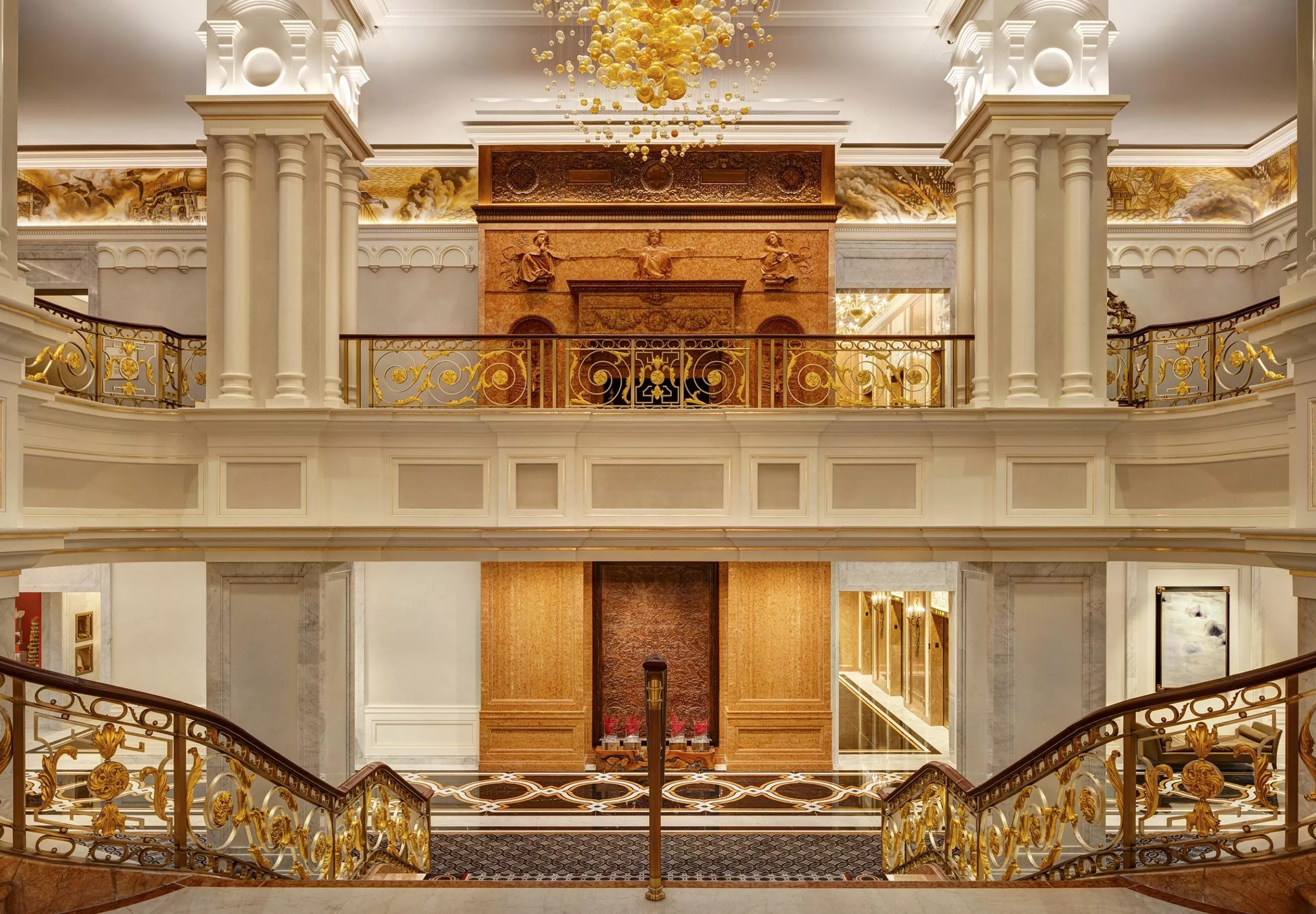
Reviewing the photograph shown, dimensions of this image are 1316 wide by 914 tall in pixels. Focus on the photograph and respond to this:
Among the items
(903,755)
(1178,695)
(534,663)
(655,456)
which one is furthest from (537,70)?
(903,755)

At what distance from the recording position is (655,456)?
7895 mm

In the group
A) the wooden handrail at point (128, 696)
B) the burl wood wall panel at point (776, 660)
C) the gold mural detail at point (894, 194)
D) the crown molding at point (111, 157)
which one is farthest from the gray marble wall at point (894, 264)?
the wooden handrail at point (128, 696)

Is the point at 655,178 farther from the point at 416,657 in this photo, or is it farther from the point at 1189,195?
the point at 1189,195

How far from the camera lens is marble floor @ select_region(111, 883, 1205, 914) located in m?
3.74

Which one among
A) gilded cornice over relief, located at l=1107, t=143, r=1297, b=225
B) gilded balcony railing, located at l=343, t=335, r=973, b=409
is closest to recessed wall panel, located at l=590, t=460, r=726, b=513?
gilded balcony railing, located at l=343, t=335, r=973, b=409

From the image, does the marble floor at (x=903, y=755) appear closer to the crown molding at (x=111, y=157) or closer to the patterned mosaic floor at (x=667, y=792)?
the patterned mosaic floor at (x=667, y=792)

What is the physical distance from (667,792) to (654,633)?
2.10 m

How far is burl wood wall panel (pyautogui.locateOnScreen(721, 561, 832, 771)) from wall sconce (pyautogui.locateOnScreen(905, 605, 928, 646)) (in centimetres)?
266

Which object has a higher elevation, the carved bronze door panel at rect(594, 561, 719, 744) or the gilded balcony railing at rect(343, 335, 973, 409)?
the gilded balcony railing at rect(343, 335, 973, 409)

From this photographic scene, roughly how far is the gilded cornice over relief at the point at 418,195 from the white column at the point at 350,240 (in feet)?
12.3

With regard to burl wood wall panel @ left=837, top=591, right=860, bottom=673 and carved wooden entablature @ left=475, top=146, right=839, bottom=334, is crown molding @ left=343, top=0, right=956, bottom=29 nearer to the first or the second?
carved wooden entablature @ left=475, top=146, right=839, bottom=334

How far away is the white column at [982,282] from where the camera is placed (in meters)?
7.88

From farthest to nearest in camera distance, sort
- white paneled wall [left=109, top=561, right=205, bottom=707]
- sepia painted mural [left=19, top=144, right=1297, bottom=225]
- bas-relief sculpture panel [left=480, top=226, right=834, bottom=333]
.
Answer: white paneled wall [left=109, top=561, right=205, bottom=707]
sepia painted mural [left=19, top=144, right=1297, bottom=225]
bas-relief sculpture panel [left=480, top=226, right=834, bottom=333]

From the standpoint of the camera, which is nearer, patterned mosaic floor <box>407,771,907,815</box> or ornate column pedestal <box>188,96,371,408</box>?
ornate column pedestal <box>188,96,371,408</box>
